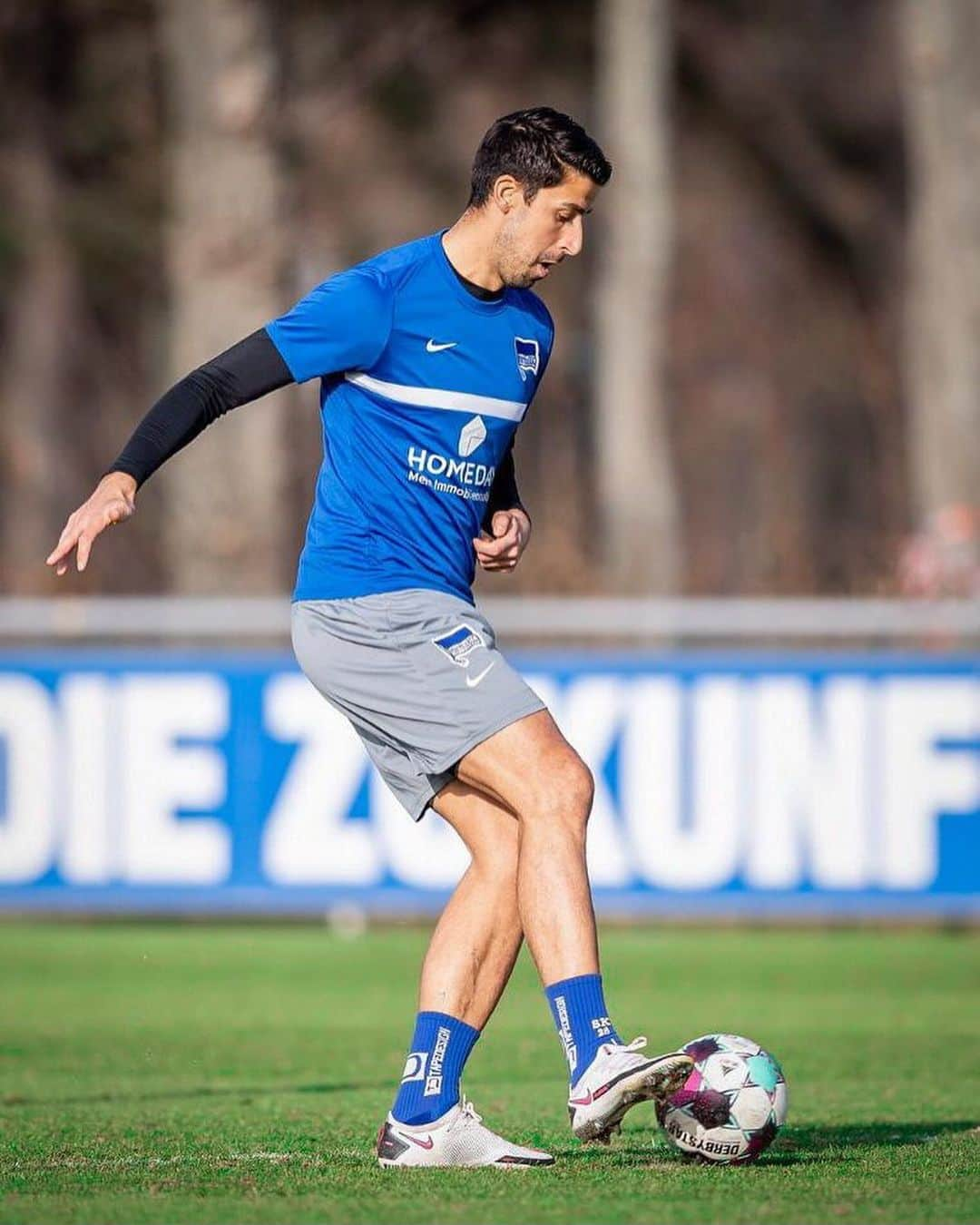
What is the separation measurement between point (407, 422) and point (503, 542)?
472 millimetres

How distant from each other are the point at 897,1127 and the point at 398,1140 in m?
1.64

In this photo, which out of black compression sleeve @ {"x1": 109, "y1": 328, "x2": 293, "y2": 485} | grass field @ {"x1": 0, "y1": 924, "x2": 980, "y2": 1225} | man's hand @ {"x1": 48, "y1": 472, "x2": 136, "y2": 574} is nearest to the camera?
grass field @ {"x1": 0, "y1": 924, "x2": 980, "y2": 1225}

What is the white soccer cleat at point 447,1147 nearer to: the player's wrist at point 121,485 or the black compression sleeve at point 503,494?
the black compression sleeve at point 503,494

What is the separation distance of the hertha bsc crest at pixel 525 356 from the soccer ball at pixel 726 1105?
1752 millimetres

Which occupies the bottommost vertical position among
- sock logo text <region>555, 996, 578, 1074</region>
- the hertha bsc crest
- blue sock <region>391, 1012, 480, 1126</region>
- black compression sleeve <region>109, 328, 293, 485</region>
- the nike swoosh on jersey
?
blue sock <region>391, 1012, 480, 1126</region>

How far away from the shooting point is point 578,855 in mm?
5887

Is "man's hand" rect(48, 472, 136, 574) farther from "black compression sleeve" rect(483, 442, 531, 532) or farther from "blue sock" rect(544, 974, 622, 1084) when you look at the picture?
"blue sock" rect(544, 974, 622, 1084)

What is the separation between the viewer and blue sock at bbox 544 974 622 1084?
5727 millimetres

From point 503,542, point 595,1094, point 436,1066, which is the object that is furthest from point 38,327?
point 595,1094

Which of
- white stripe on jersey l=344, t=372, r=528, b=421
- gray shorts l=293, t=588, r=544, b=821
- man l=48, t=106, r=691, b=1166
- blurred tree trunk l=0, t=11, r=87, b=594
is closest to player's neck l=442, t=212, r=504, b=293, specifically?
man l=48, t=106, r=691, b=1166

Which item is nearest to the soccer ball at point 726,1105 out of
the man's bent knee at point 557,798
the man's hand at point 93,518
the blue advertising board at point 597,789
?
the man's bent knee at point 557,798

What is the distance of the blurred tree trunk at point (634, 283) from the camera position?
950 inches

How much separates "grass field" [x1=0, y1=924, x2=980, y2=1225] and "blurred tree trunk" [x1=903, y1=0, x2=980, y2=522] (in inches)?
239

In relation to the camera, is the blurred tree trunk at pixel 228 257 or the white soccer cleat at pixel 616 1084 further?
the blurred tree trunk at pixel 228 257
